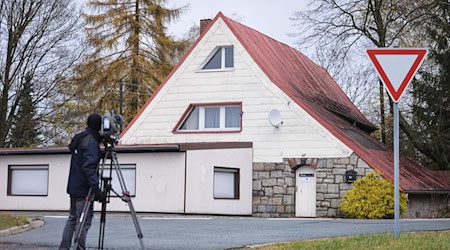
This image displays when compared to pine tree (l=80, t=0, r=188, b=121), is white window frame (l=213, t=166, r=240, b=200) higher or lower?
lower

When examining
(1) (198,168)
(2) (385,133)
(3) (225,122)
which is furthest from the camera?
(2) (385,133)

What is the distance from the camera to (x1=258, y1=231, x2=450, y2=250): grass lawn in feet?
33.2

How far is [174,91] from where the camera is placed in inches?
1188

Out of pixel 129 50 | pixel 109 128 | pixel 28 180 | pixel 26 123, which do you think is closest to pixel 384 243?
pixel 109 128

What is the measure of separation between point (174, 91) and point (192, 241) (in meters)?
16.8

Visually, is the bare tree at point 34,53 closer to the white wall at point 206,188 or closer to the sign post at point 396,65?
the white wall at point 206,188

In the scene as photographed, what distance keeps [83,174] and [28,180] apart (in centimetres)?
2079

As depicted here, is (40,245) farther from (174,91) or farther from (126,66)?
(126,66)

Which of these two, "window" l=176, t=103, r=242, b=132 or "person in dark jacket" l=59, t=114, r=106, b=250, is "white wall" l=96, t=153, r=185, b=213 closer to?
"window" l=176, t=103, r=242, b=132

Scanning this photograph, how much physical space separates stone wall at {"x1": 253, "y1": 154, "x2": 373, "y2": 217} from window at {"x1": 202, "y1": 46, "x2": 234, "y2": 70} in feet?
13.5

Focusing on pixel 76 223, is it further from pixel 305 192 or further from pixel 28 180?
pixel 28 180

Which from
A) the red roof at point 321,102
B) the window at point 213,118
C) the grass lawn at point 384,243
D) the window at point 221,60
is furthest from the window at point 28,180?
the grass lawn at point 384,243

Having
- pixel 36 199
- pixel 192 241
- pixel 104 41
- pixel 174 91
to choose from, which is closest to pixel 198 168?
pixel 174 91

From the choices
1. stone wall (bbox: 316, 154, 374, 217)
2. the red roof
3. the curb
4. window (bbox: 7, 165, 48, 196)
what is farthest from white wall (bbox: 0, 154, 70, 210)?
the curb
